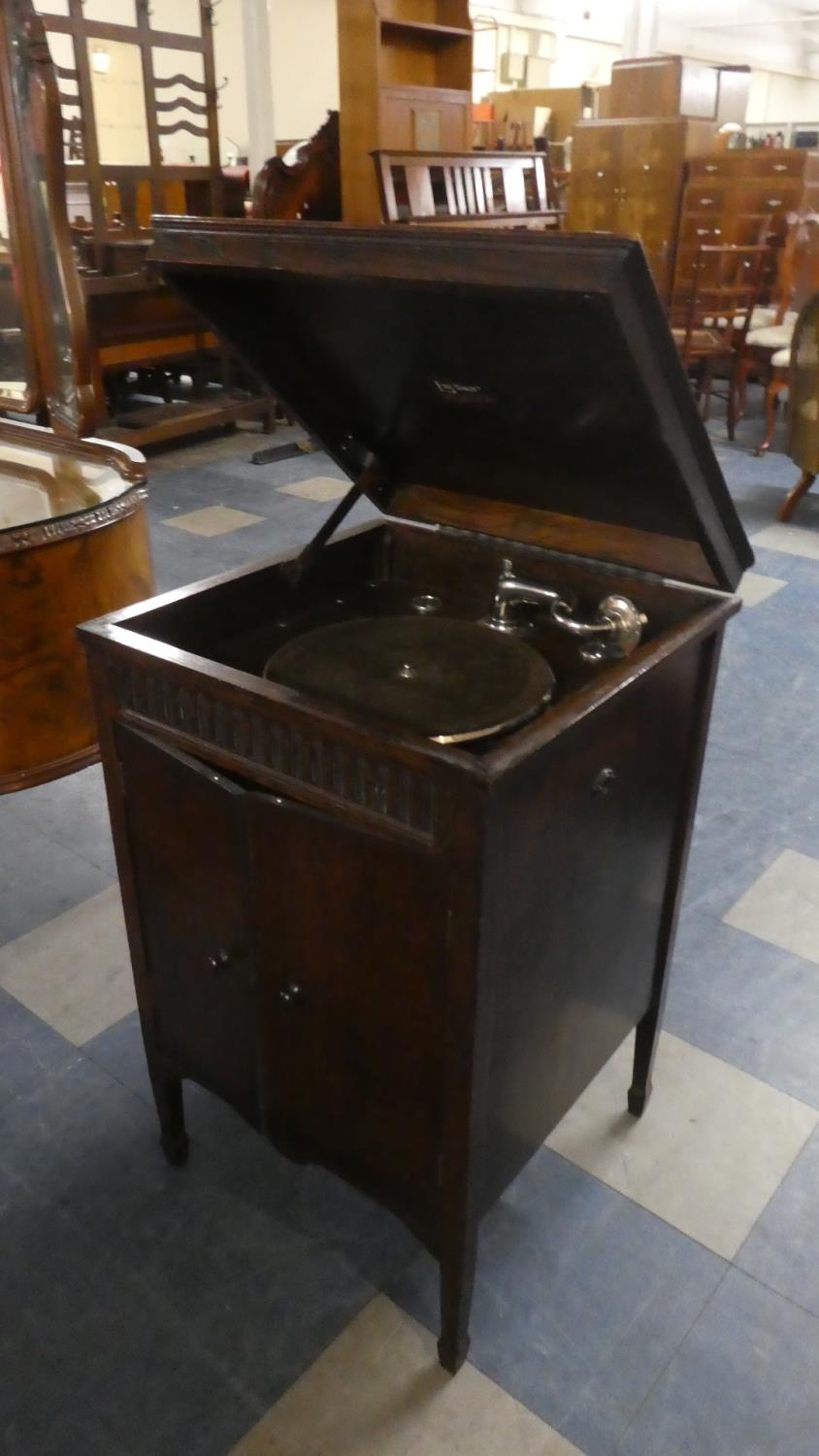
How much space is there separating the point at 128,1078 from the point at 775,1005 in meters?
1.01

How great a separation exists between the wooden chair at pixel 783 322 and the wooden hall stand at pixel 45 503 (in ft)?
10.1

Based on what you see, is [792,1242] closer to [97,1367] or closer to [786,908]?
[786,908]

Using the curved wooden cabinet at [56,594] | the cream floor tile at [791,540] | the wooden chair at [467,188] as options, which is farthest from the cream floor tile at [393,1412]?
the wooden chair at [467,188]

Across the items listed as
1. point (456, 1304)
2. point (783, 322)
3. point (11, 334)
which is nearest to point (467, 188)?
point (783, 322)

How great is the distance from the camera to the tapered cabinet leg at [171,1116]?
1.33m

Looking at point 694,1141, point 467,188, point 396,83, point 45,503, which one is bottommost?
point 694,1141

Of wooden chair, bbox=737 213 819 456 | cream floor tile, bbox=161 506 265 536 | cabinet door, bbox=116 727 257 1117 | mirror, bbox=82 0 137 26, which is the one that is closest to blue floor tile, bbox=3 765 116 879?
cabinet door, bbox=116 727 257 1117

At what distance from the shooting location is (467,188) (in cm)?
389

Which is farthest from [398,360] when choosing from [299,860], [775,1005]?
[775,1005]

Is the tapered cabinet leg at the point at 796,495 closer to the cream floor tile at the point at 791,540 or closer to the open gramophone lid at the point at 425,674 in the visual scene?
the cream floor tile at the point at 791,540

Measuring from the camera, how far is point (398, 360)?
3.69 feet

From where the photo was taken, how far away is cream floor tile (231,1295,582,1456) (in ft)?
3.56

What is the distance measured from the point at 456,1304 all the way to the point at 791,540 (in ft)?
10.9

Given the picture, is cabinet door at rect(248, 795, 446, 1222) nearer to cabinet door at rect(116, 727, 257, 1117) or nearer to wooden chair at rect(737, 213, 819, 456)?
cabinet door at rect(116, 727, 257, 1117)
